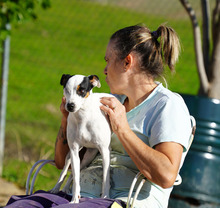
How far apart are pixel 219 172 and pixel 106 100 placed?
1393mm

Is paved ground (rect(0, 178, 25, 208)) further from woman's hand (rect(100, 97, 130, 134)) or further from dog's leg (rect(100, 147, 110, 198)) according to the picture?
woman's hand (rect(100, 97, 130, 134))

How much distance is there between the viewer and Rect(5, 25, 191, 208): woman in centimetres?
221

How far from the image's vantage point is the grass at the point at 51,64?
6.67 metres

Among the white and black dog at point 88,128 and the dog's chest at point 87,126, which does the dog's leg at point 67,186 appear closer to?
the white and black dog at point 88,128

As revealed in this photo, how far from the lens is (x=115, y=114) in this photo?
2273mm

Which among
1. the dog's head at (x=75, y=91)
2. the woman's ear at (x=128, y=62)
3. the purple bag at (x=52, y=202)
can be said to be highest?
the woman's ear at (x=128, y=62)

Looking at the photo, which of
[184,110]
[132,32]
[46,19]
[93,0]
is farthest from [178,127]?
[46,19]

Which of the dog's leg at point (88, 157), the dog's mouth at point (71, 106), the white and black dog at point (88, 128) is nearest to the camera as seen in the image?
the dog's mouth at point (71, 106)

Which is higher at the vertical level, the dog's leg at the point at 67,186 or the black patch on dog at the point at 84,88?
the black patch on dog at the point at 84,88

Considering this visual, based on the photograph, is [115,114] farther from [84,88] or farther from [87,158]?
[87,158]

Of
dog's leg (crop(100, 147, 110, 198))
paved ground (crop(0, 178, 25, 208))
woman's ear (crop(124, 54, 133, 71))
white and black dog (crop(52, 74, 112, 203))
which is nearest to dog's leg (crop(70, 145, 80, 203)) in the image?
white and black dog (crop(52, 74, 112, 203))

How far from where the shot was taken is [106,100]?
2.33 metres

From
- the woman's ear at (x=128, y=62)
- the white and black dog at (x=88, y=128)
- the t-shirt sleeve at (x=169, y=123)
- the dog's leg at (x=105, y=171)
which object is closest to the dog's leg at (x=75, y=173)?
the white and black dog at (x=88, y=128)

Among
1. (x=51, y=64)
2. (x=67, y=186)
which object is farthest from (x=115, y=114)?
(x=51, y=64)
